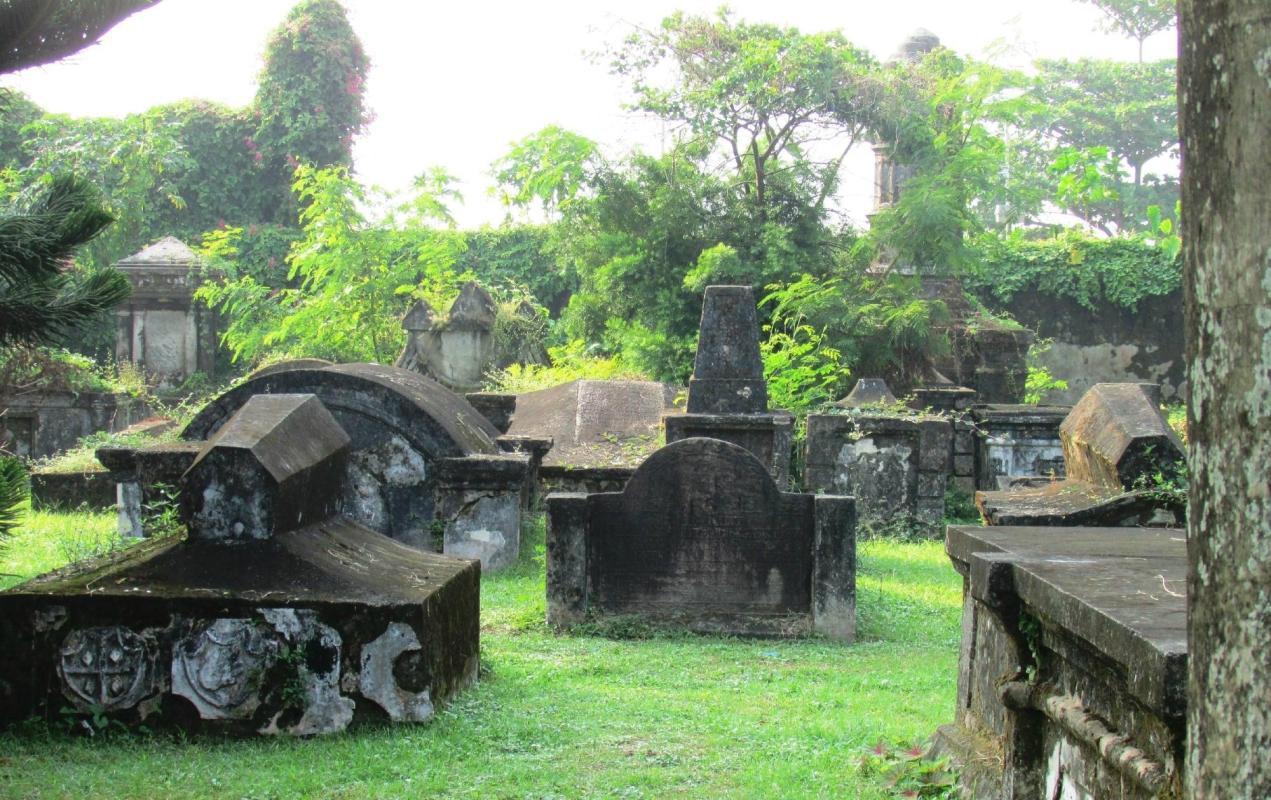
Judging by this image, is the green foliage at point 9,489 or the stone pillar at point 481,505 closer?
the green foliage at point 9,489

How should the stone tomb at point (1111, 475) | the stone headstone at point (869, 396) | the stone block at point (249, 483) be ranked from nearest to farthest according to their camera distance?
the stone block at point (249, 483), the stone tomb at point (1111, 475), the stone headstone at point (869, 396)

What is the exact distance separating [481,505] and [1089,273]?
2100 cm

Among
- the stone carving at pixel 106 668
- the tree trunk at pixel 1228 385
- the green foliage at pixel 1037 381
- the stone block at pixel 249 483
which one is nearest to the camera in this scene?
the tree trunk at pixel 1228 385

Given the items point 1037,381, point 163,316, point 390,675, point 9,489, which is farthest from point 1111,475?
point 163,316

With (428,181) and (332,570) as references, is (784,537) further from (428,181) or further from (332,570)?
(428,181)

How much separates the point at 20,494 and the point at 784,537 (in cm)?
484

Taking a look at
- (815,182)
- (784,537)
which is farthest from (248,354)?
(784,537)

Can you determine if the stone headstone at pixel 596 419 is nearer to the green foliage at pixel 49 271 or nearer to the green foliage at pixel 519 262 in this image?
the green foliage at pixel 49 271

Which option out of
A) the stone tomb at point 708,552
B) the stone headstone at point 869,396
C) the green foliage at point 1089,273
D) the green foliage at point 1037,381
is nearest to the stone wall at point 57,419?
the stone headstone at point 869,396

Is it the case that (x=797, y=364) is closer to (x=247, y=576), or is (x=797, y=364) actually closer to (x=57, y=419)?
(x=57, y=419)

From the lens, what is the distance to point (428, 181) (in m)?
20.5

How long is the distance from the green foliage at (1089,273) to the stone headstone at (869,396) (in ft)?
38.3

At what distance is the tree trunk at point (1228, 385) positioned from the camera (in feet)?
5.97

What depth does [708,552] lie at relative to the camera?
Answer: 320 inches
